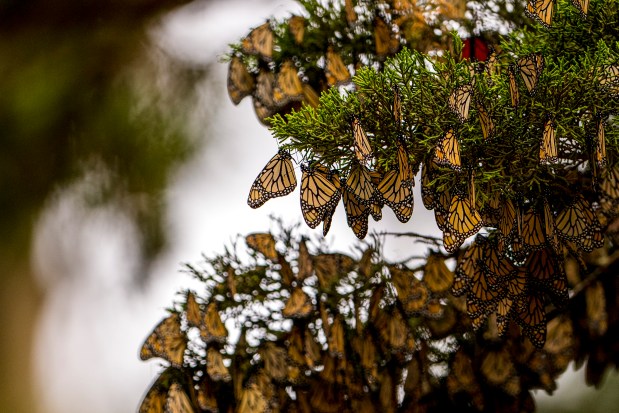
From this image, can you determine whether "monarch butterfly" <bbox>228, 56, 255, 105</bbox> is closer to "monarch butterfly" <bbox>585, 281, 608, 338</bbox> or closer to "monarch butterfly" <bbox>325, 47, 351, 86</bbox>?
"monarch butterfly" <bbox>325, 47, 351, 86</bbox>

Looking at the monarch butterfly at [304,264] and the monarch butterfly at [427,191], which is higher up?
the monarch butterfly at [304,264]

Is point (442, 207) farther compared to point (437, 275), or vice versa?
point (437, 275)

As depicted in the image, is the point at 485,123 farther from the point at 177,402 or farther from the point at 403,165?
the point at 177,402

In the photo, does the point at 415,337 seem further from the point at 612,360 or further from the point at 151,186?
the point at 151,186

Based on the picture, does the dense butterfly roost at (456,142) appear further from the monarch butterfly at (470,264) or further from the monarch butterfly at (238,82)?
the monarch butterfly at (238,82)

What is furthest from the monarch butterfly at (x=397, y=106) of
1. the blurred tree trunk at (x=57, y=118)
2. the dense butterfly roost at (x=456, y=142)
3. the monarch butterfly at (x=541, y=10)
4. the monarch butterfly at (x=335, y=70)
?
the blurred tree trunk at (x=57, y=118)

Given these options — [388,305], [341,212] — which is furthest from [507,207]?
[341,212]

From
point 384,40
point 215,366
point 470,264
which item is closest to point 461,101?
point 470,264
